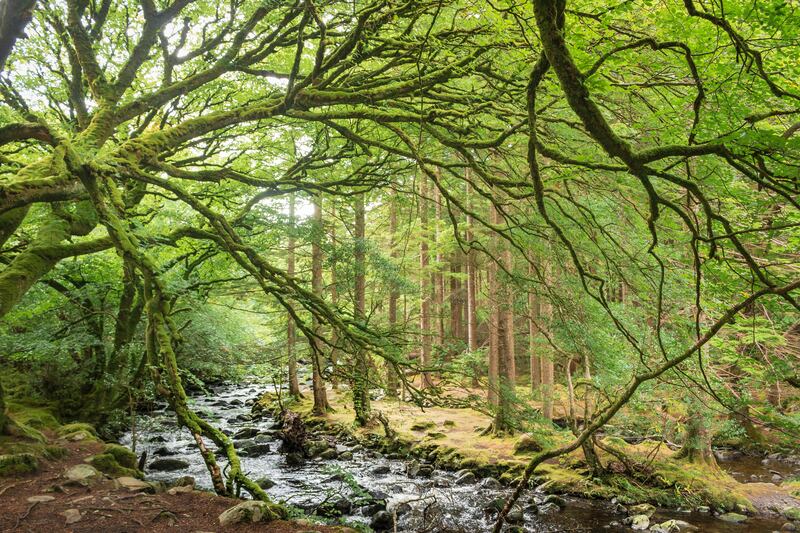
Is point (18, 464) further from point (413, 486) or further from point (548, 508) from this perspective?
point (548, 508)

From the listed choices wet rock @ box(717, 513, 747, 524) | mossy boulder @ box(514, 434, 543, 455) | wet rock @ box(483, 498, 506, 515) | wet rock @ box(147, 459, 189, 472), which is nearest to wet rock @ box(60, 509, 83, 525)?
wet rock @ box(147, 459, 189, 472)

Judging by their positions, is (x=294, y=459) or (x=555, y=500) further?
(x=294, y=459)

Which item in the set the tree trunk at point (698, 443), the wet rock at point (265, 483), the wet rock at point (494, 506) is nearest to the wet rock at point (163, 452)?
the wet rock at point (265, 483)

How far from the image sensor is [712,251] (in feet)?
6.79

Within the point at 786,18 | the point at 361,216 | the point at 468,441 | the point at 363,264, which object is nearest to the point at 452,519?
the point at 468,441

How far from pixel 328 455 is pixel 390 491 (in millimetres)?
2601

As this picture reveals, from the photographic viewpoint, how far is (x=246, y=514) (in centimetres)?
432

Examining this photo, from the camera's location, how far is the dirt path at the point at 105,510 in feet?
13.3

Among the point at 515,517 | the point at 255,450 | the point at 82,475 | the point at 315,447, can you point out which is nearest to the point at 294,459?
the point at 315,447

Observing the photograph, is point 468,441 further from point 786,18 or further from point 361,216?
point 786,18

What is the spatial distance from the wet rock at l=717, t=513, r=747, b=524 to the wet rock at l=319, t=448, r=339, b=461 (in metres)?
7.57

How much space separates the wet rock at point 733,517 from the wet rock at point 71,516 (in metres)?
9.41

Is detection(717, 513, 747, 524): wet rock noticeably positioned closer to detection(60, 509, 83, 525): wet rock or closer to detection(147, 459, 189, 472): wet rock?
detection(60, 509, 83, 525): wet rock

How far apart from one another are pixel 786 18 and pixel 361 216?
1140 centimetres
